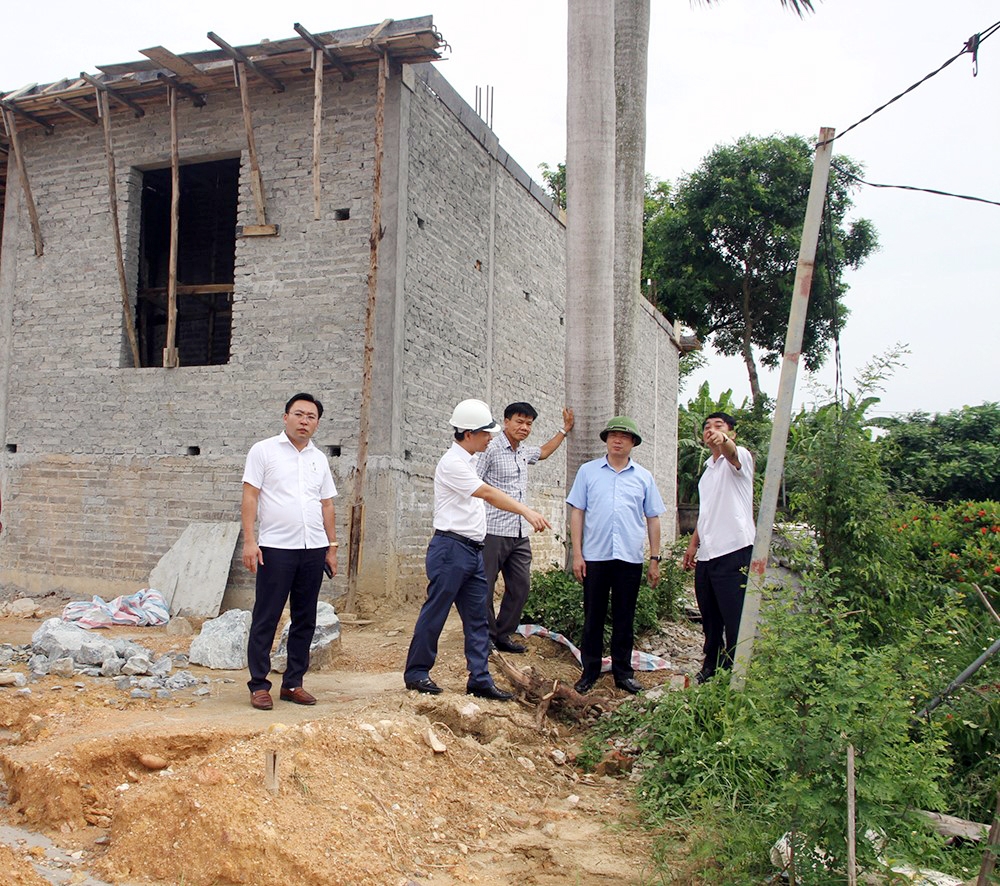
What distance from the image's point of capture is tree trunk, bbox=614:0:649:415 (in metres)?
8.25

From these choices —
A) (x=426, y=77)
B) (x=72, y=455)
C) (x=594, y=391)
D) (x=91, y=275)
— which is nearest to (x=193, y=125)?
(x=91, y=275)

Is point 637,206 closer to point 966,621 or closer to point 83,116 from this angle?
point 966,621

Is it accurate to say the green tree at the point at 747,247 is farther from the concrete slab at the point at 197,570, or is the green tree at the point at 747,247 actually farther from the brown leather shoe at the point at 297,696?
the brown leather shoe at the point at 297,696

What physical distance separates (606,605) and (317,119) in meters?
5.57

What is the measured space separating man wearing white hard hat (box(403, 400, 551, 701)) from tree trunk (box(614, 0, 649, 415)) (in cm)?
328

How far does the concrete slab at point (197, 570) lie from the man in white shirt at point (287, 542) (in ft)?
12.1

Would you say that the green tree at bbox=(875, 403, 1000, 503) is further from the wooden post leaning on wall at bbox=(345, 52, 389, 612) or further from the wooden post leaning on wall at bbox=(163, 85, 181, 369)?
the wooden post leaning on wall at bbox=(163, 85, 181, 369)

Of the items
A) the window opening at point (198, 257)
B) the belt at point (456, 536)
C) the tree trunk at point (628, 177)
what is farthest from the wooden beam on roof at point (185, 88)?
the belt at point (456, 536)

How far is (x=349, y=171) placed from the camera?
8.74 meters

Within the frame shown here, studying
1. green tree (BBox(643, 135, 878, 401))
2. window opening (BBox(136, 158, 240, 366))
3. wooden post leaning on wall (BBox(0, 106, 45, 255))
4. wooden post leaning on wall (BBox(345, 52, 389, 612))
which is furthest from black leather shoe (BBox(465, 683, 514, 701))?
green tree (BBox(643, 135, 878, 401))

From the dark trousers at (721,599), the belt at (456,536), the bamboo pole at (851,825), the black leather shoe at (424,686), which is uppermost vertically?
A: the belt at (456,536)

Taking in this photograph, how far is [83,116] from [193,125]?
1.20 meters

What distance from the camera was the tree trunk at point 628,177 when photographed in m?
8.25

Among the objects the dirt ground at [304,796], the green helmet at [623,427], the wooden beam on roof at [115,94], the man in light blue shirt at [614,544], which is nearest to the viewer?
the dirt ground at [304,796]
